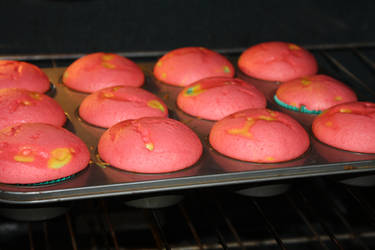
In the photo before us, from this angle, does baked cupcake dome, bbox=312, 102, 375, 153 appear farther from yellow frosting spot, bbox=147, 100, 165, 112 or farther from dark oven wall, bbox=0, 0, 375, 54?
dark oven wall, bbox=0, 0, 375, 54

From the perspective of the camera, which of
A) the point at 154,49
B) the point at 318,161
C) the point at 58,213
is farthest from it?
the point at 154,49

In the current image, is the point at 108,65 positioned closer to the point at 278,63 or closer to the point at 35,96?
the point at 35,96

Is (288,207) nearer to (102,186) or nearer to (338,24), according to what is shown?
(338,24)

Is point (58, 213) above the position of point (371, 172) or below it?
below

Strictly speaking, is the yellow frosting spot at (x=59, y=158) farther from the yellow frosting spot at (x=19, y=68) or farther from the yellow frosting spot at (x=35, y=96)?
the yellow frosting spot at (x=19, y=68)

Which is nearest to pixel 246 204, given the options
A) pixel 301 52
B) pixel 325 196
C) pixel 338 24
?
pixel 325 196

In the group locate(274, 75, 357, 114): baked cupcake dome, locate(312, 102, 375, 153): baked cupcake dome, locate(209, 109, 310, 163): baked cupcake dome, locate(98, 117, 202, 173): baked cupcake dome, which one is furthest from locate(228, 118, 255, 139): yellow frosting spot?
locate(274, 75, 357, 114): baked cupcake dome
